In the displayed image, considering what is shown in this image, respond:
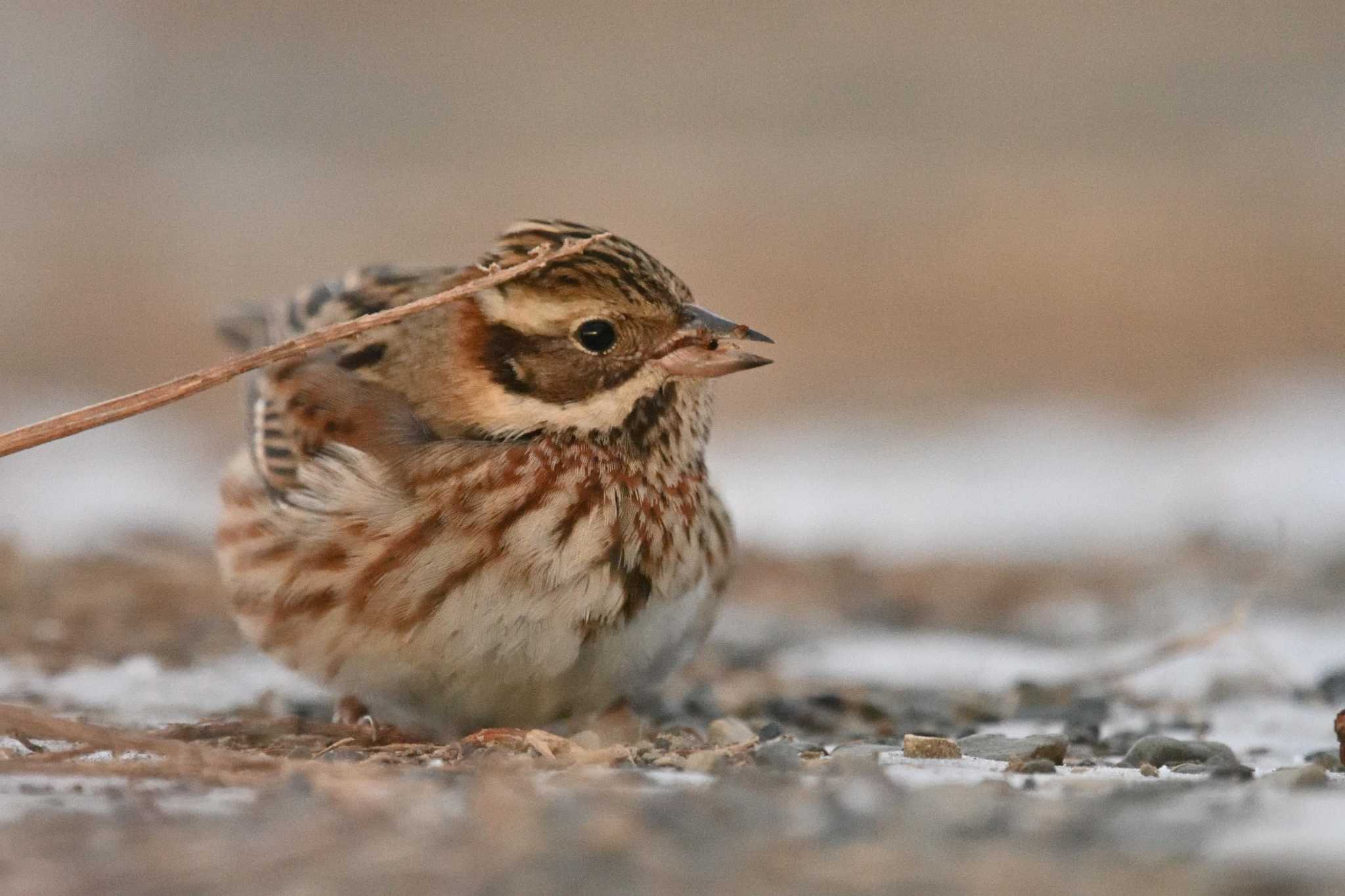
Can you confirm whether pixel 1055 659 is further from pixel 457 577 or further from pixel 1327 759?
pixel 457 577

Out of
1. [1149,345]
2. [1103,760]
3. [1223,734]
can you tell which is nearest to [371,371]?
[1103,760]

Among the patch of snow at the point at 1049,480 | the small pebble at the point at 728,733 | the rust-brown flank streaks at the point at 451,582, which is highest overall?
the patch of snow at the point at 1049,480

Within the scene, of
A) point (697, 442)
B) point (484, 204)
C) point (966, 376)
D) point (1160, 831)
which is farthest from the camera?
point (484, 204)

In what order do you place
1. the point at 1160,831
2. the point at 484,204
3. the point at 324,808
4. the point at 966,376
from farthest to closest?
the point at 484,204 < the point at 966,376 < the point at 324,808 < the point at 1160,831

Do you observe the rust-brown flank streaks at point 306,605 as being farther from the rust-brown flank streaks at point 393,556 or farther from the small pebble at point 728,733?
the small pebble at point 728,733

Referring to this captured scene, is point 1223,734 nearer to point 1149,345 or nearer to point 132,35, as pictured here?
point 1149,345

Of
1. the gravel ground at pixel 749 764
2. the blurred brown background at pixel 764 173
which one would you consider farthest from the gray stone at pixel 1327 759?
the blurred brown background at pixel 764 173

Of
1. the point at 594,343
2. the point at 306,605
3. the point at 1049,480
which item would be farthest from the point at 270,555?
the point at 1049,480

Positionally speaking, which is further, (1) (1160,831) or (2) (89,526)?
(2) (89,526)
